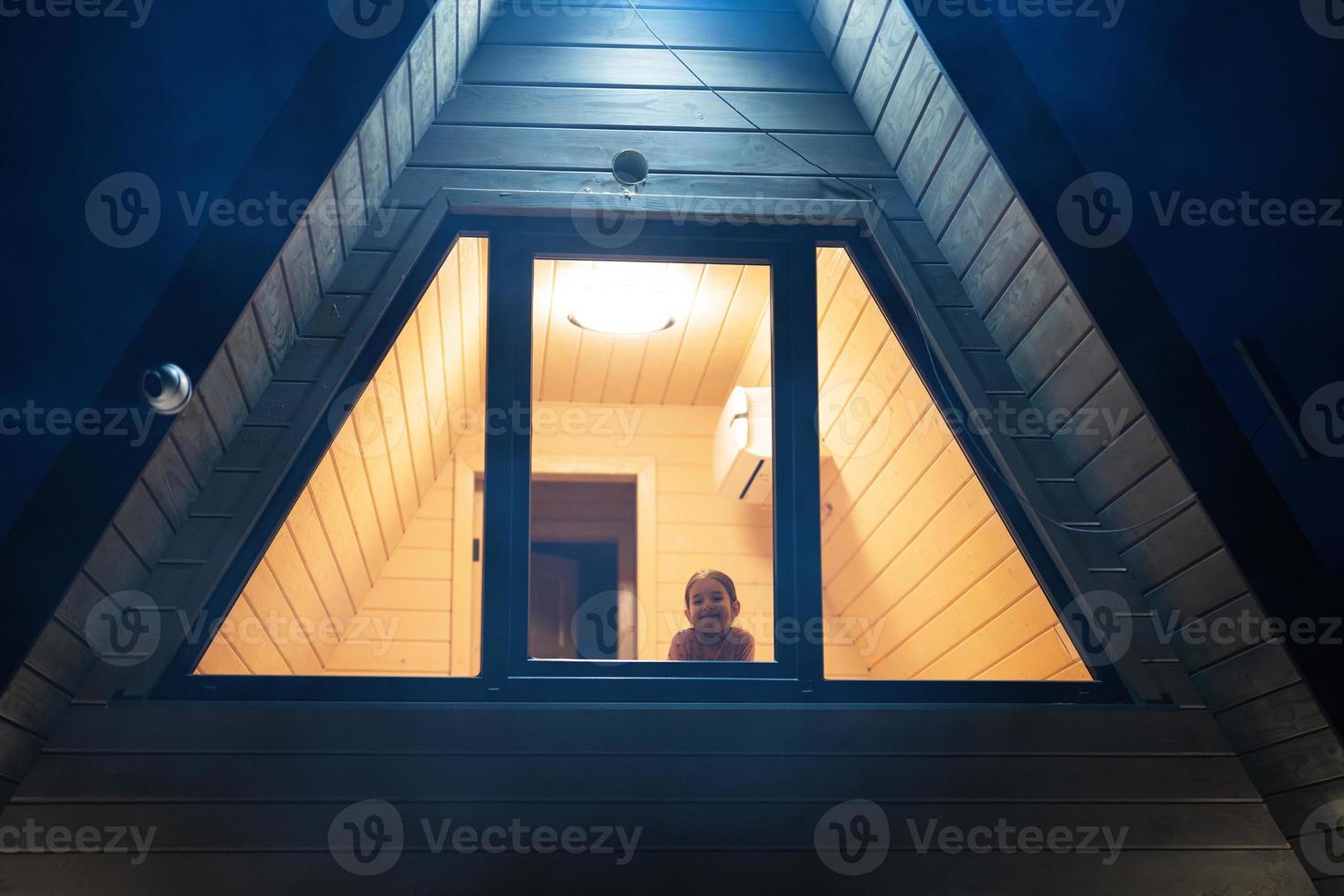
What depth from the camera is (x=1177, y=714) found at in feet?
9.85

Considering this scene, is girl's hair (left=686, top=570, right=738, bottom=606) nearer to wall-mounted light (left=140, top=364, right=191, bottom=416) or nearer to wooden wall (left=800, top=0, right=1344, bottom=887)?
wooden wall (left=800, top=0, right=1344, bottom=887)

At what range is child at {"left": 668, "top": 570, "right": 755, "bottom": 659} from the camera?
130 inches

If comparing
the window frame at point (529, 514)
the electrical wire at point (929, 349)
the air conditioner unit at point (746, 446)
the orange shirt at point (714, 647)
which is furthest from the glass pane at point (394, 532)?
the air conditioner unit at point (746, 446)

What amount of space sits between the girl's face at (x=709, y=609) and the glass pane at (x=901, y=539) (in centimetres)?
26

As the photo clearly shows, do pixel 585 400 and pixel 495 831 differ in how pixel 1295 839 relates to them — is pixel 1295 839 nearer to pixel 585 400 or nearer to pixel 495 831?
pixel 495 831

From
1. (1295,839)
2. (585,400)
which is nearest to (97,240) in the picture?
(585,400)

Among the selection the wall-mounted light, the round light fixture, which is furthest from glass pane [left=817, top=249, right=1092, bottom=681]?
the wall-mounted light

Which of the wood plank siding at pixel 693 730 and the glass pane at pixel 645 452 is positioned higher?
the glass pane at pixel 645 452

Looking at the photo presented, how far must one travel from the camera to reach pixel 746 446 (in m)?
4.37

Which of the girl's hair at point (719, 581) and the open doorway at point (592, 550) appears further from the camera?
the open doorway at point (592, 550)

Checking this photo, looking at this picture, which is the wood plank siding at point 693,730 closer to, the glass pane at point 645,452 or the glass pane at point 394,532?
the glass pane at point 394,532

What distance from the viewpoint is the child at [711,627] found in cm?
331

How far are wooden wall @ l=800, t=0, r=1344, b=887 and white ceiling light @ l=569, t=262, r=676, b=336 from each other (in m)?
0.80

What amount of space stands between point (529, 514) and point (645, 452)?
1.86 meters
